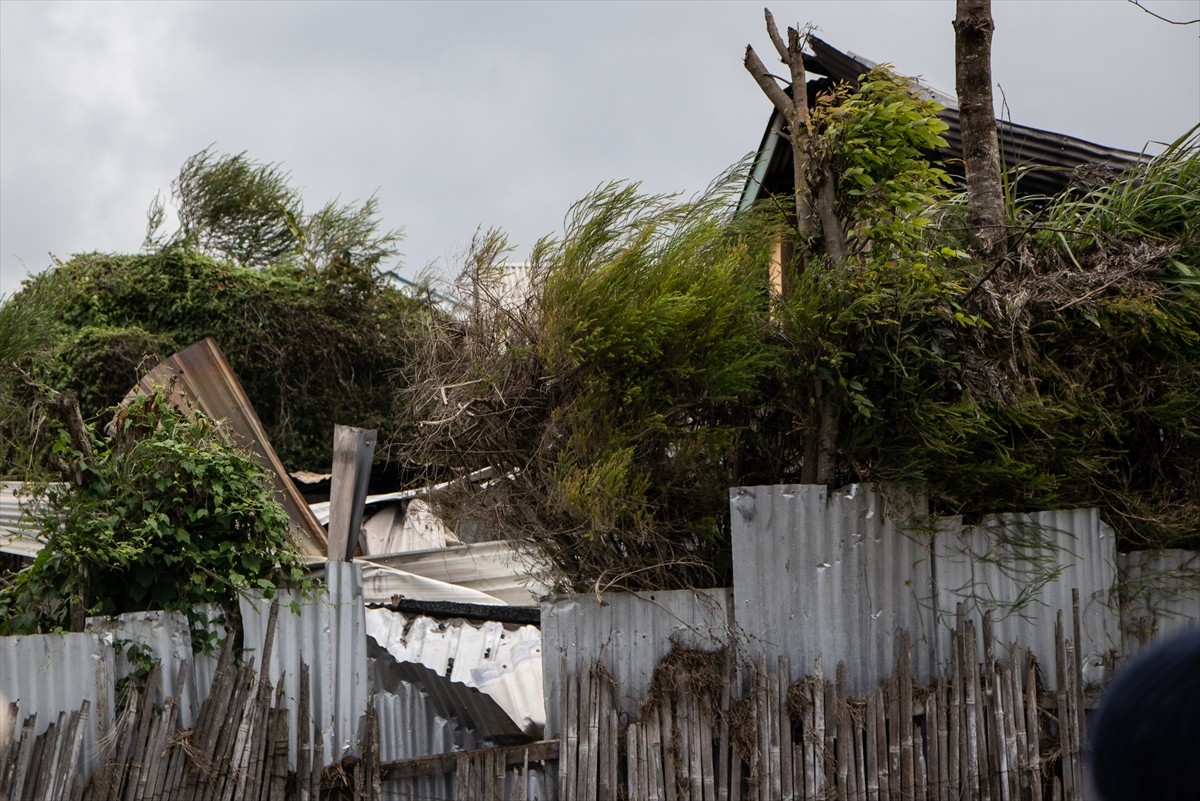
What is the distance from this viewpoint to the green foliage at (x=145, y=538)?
479cm

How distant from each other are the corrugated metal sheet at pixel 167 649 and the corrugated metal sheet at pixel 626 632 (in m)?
1.49

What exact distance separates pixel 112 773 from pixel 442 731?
4.98ft

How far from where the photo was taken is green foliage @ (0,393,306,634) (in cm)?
479

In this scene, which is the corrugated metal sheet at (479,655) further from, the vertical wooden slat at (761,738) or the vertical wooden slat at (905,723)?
the vertical wooden slat at (905,723)

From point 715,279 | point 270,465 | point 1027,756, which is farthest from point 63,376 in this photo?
point 1027,756

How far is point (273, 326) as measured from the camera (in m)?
15.6

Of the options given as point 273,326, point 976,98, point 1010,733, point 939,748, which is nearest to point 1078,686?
point 1010,733

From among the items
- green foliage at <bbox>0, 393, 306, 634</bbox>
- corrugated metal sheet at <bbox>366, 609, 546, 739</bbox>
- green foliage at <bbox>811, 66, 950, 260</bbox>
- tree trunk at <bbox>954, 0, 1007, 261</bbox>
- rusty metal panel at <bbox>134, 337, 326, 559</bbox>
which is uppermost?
tree trunk at <bbox>954, 0, 1007, 261</bbox>

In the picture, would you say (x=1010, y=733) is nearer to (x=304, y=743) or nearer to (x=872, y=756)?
(x=872, y=756)

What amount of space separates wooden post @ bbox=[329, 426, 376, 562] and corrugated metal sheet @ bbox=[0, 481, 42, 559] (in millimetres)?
1598

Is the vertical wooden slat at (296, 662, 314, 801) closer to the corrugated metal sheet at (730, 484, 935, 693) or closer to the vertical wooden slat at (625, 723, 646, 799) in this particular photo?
the vertical wooden slat at (625, 723, 646, 799)

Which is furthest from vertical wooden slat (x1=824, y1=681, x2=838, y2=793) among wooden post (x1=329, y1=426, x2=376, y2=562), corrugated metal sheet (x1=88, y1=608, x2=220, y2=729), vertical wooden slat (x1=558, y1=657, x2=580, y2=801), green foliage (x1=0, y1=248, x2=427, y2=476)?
green foliage (x1=0, y1=248, x2=427, y2=476)

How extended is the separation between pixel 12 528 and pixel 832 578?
5.32 meters

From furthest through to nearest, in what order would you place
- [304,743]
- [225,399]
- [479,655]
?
[225,399]
[479,655]
[304,743]
